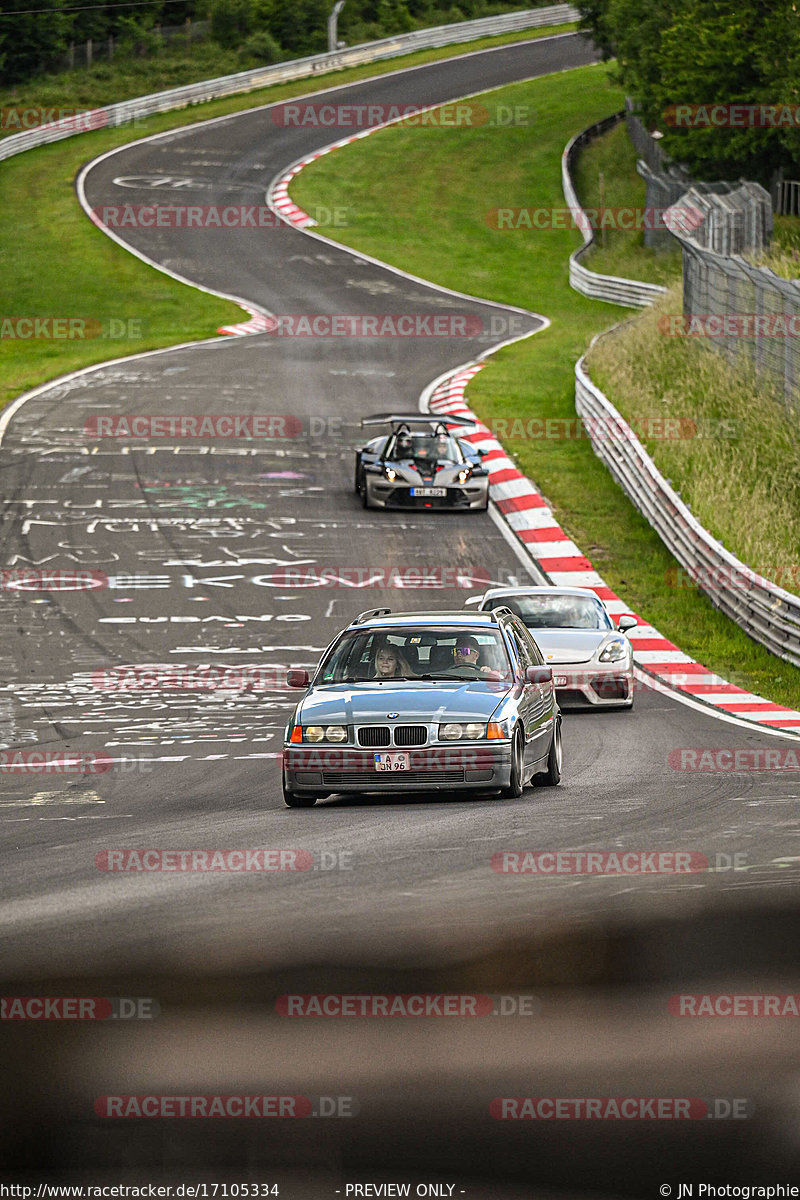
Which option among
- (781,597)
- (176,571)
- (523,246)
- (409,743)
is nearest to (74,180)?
(523,246)

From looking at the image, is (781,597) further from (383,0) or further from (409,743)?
(383,0)

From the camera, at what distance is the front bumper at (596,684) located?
16703 mm

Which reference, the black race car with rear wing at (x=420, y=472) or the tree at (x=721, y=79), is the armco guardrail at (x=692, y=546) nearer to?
the black race car with rear wing at (x=420, y=472)

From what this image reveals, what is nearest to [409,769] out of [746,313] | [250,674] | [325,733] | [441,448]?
[325,733]

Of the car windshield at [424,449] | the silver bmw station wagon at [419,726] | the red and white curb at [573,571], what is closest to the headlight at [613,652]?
the red and white curb at [573,571]

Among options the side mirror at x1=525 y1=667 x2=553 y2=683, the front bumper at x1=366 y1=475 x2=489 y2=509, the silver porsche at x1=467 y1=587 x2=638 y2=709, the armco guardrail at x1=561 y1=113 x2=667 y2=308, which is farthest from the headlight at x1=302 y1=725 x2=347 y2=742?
the armco guardrail at x1=561 y1=113 x2=667 y2=308

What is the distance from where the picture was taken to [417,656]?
40.1 feet

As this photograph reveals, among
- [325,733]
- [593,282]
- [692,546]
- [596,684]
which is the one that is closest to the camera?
[325,733]

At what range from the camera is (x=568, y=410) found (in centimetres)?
3350

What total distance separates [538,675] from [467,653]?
614 mm

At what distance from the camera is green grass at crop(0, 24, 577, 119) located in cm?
7131

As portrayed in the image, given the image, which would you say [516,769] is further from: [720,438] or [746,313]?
[746,313]

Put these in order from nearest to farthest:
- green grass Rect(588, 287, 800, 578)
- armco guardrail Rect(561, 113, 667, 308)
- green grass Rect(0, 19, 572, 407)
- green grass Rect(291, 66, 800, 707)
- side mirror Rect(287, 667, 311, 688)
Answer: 1. side mirror Rect(287, 667, 311, 688)
2. green grass Rect(291, 66, 800, 707)
3. green grass Rect(588, 287, 800, 578)
4. green grass Rect(0, 19, 572, 407)
5. armco guardrail Rect(561, 113, 667, 308)

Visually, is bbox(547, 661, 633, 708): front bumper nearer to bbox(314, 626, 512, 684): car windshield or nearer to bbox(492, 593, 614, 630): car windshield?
bbox(492, 593, 614, 630): car windshield
